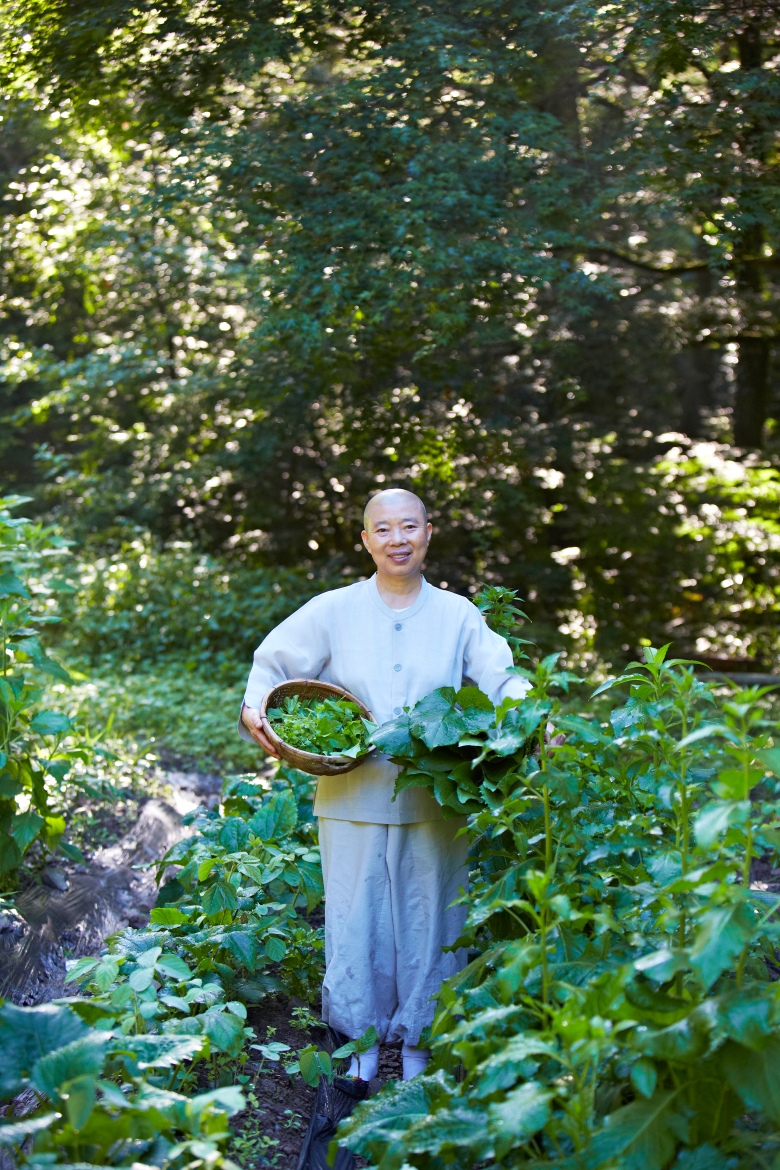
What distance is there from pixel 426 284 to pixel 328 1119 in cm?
466

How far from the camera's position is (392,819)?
10.5 ft

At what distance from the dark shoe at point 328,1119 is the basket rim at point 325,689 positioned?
86 cm

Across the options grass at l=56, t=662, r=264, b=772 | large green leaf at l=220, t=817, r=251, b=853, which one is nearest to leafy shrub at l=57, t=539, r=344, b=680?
grass at l=56, t=662, r=264, b=772

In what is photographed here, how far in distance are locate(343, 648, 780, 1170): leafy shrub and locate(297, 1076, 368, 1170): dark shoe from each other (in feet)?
1.79

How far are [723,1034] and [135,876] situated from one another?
3196 millimetres

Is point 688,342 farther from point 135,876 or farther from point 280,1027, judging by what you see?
point 280,1027

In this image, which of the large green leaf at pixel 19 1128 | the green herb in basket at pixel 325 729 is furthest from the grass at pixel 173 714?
the large green leaf at pixel 19 1128

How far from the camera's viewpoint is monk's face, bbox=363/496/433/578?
3213 mm

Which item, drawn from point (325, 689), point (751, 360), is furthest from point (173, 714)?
point (751, 360)

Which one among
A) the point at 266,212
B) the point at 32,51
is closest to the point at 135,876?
the point at 266,212

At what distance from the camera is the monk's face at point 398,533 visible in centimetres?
321

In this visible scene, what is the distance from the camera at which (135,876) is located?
4648 mm

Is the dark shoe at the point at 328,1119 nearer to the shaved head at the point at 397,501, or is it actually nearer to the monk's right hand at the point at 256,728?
the monk's right hand at the point at 256,728

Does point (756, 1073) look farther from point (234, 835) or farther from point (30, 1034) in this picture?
point (234, 835)
